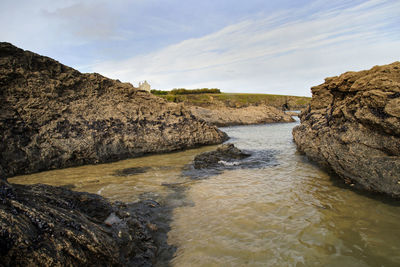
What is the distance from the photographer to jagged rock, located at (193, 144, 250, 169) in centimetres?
984

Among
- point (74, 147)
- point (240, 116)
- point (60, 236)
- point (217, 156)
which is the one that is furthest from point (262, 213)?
point (240, 116)

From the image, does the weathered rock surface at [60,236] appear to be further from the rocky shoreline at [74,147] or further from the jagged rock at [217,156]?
the jagged rock at [217,156]

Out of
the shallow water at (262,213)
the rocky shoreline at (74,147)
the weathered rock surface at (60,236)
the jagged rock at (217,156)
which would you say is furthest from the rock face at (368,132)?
the weathered rock surface at (60,236)

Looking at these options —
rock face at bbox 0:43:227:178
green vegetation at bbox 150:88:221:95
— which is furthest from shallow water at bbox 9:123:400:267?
green vegetation at bbox 150:88:221:95

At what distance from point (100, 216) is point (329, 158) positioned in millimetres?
6430

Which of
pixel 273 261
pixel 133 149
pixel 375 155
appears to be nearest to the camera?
pixel 273 261

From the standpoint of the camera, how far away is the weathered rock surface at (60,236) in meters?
2.26

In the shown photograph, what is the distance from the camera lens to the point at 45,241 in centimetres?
246

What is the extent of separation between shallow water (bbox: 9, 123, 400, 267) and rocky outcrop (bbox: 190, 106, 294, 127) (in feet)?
89.2

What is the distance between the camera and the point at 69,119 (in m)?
10.7

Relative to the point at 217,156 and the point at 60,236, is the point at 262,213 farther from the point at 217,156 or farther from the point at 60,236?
the point at 217,156

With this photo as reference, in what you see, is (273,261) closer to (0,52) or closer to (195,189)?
(195,189)

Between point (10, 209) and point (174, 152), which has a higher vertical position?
point (10, 209)

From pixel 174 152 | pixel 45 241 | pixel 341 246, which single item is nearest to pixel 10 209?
pixel 45 241
